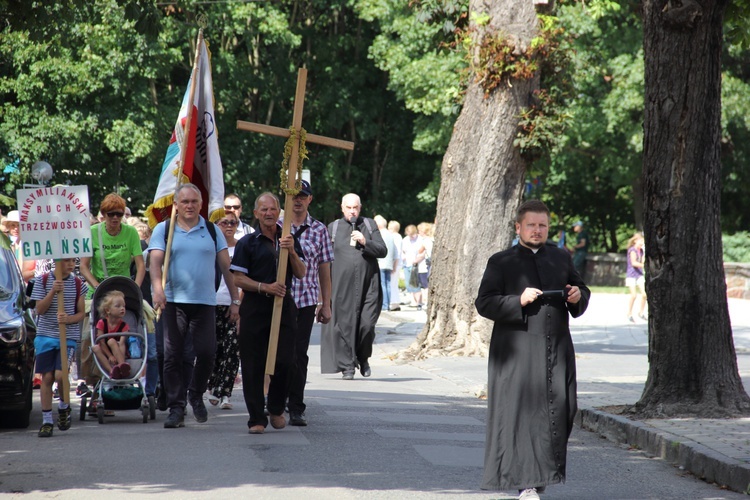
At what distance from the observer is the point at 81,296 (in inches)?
406

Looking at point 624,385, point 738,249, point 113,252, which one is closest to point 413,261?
point 738,249

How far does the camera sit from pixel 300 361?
32.9 ft

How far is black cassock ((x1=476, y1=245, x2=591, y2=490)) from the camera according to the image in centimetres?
676

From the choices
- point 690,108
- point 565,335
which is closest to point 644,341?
point 690,108

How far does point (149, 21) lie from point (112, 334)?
3.18 m

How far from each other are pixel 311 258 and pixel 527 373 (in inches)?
146

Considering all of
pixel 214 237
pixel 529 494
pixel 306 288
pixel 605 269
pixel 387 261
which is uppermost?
pixel 605 269

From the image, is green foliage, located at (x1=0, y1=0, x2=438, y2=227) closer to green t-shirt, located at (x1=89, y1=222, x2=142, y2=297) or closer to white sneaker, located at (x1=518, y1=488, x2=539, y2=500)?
green t-shirt, located at (x1=89, y1=222, x2=142, y2=297)

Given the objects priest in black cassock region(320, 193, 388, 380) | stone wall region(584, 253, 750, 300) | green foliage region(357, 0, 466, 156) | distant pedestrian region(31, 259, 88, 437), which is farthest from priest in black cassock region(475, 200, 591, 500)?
stone wall region(584, 253, 750, 300)

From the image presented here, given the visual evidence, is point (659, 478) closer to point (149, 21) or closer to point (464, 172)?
point (149, 21)

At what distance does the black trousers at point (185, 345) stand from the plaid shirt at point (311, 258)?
2.38ft

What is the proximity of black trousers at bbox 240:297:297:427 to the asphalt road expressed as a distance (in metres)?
0.31

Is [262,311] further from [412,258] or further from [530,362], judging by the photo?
[412,258]

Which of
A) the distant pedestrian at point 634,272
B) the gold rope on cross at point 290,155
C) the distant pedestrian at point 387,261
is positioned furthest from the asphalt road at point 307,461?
the distant pedestrian at point 387,261
